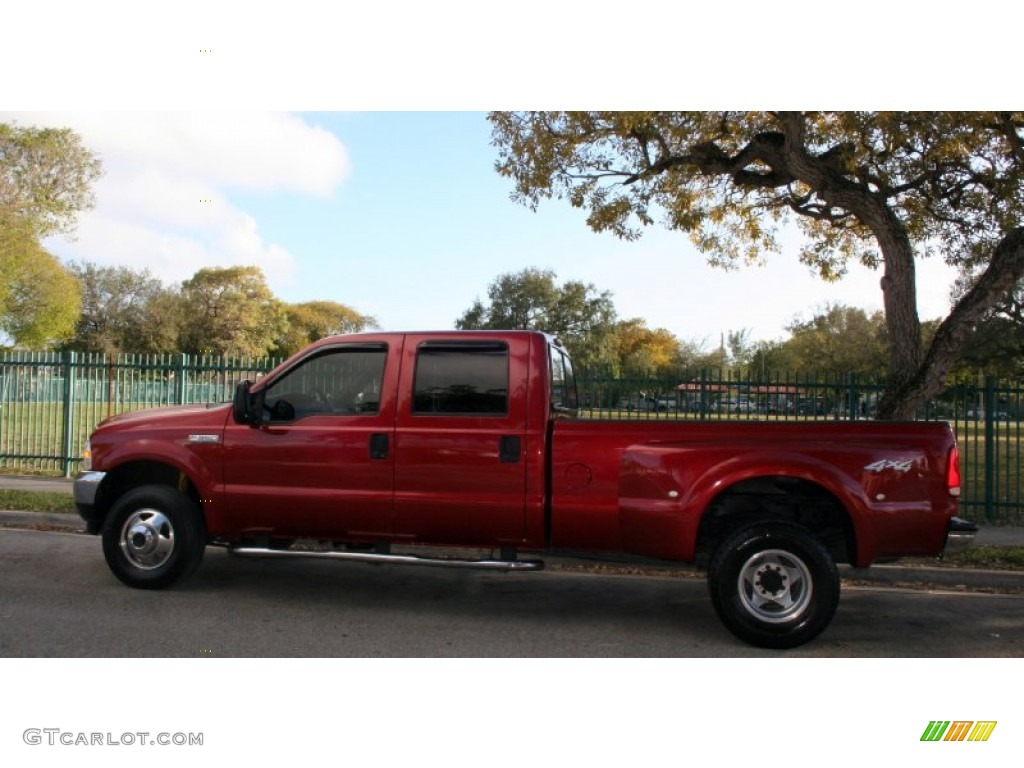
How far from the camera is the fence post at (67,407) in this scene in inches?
535

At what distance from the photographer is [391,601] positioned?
21.5ft

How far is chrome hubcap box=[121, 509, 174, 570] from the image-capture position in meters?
6.35

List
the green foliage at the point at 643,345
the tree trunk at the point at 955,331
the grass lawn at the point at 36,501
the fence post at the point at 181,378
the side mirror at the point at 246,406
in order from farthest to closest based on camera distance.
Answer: the green foliage at the point at 643,345 < the fence post at the point at 181,378 < the grass lawn at the point at 36,501 < the tree trunk at the point at 955,331 < the side mirror at the point at 246,406

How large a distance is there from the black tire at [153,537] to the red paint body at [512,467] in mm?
201

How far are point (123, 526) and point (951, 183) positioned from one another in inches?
454

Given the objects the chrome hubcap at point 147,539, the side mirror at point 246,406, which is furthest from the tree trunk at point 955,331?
the chrome hubcap at point 147,539

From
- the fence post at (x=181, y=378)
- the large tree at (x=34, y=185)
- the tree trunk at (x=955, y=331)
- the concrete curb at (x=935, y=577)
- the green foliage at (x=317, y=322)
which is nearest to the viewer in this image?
the concrete curb at (x=935, y=577)

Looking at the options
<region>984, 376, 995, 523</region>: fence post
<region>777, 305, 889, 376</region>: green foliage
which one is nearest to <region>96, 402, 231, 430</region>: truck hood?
<region>984, 376, 995, 523</region>: fence post

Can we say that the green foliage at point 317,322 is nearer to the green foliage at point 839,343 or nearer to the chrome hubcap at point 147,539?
the green foliage at point 839,343

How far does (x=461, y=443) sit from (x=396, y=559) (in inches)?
38.2

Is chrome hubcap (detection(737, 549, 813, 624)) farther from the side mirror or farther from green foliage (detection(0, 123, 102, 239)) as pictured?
green foliage (detection(0, 123, 102, 239))

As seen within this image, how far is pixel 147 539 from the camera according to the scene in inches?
251
